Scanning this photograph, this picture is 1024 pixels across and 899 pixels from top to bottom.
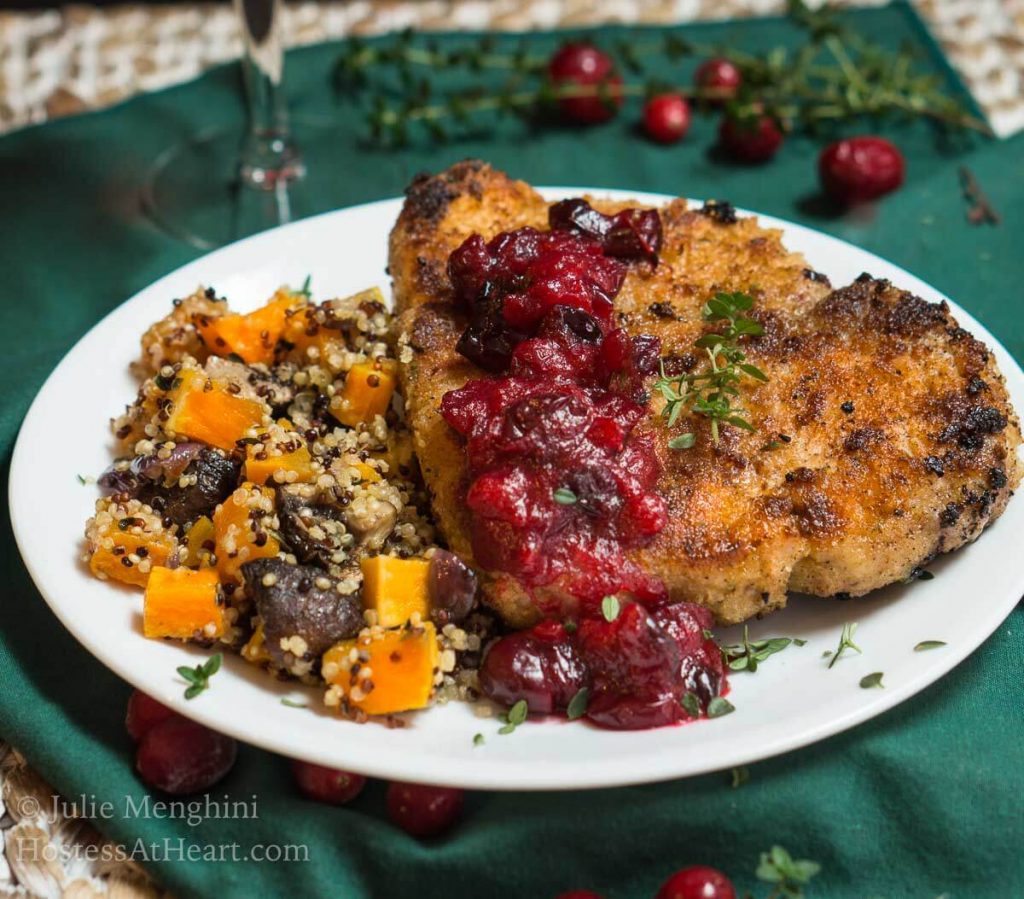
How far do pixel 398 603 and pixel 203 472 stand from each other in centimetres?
78

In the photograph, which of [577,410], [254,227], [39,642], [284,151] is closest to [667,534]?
[577,410]

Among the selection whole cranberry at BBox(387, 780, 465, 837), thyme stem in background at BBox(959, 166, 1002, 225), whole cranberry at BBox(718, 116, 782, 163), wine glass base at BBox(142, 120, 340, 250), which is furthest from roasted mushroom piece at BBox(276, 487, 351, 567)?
thyme stem in background at BBox(959, 166, 1002, 225)

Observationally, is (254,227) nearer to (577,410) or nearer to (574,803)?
(577,410)

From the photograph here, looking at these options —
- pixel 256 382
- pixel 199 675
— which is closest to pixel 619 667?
pixel 199 675

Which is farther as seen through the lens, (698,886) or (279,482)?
(279,482)

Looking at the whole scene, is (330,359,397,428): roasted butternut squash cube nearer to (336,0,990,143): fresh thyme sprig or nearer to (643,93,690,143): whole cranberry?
(336,0,990,143): fresh thyme sprig

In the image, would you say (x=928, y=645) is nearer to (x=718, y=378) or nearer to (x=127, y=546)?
(x=718, y=378)

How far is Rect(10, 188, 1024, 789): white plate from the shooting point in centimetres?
299

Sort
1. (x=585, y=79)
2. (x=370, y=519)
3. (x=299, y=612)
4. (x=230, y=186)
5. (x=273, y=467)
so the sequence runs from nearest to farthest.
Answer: (x=299, y=612) < (x=370, y=519) < (x=273, y=467) < (x=230, y=186) < (x=585, y=79)

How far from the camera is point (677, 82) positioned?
6.95 metres

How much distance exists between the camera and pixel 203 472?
364 cm

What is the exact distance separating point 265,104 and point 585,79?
5.55 feet

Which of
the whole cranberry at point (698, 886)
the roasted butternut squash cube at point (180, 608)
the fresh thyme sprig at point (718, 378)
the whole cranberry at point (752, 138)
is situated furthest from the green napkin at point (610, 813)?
the whole cranberry at point (752, 138)

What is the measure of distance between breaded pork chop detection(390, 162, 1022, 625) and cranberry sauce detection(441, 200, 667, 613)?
89 millimetres
